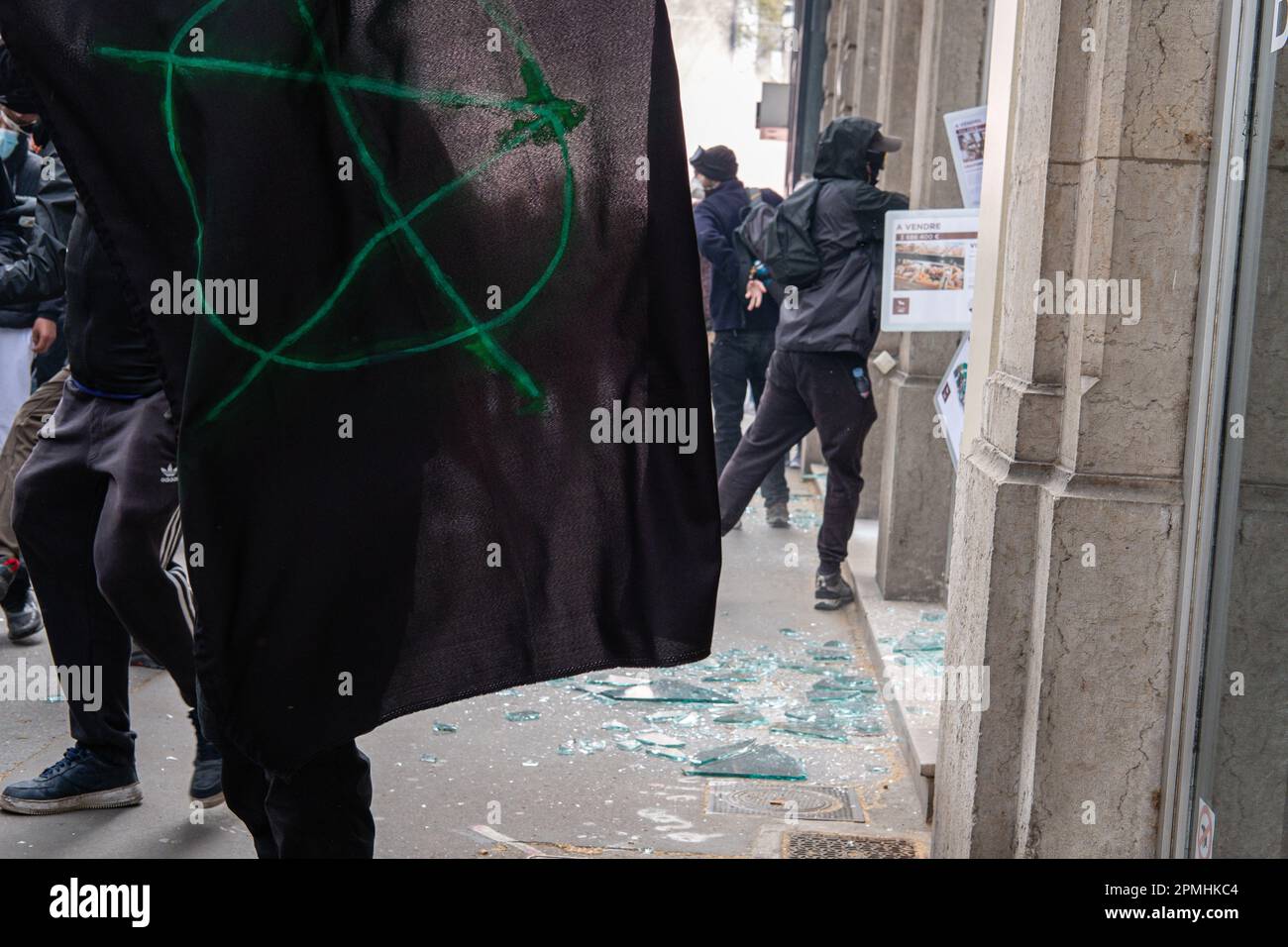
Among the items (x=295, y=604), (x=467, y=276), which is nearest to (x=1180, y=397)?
(x=467, y=276)

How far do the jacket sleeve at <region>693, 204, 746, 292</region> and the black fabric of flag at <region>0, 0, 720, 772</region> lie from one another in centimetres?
723

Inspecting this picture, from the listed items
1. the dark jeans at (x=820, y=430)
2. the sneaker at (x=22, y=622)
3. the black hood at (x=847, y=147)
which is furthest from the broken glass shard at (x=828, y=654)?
the sneaker at (x=22, y=622)

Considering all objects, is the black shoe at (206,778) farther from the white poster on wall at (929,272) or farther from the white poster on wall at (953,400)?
the white poster on wall at (929,272)

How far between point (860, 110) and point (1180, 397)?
298 inches

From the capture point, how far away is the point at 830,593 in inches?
304

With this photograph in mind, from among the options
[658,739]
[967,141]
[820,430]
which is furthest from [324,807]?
[820,430]

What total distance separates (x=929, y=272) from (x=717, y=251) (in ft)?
11.1

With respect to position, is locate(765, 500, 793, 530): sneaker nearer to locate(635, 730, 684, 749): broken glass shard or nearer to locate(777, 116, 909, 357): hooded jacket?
locate(777, 116, 909, 357): hooded jacket

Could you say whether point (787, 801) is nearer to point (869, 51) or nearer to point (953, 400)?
point (953, 400)

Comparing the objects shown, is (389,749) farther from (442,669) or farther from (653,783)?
(442,669)

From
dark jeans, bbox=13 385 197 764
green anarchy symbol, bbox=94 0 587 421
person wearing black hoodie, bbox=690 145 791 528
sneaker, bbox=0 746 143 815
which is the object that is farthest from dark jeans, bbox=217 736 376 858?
person wearing black hoodie, bbox=690 145 791 528

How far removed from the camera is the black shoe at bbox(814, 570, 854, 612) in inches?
302

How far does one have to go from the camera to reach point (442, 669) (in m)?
2.63

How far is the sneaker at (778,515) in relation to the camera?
1001 centimetres
